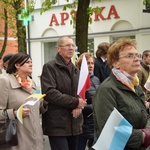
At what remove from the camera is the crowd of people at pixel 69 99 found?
10.5 ft

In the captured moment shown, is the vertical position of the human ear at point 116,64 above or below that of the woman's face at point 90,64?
above

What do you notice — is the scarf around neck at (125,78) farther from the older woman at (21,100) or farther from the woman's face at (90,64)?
the woman's face at (90,64)

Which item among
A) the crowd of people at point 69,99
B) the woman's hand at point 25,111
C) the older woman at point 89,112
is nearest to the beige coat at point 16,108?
the crowd of people at point 69,99

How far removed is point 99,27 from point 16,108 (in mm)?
14945

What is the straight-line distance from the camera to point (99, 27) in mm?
18922

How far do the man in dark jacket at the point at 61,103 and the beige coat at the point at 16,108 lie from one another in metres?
0.32

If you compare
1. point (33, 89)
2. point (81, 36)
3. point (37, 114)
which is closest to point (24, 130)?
point (37, 114)

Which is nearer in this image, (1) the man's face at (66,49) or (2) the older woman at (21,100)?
(2) the older woman at (21,100)

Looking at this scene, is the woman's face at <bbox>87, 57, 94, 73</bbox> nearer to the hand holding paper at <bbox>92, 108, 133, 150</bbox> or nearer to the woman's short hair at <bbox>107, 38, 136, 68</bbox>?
the woman's short hair at <bbox>107, 38, 136, 68</bbox>

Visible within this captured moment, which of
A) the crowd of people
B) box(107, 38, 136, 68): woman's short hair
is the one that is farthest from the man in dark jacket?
box(107, 38, 136, 68): woman's short hair

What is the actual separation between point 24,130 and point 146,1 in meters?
9.44

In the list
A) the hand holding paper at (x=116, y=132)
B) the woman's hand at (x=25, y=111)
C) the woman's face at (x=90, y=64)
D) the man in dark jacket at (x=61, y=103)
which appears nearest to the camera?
the hand holding paper at (x=116, y=132)

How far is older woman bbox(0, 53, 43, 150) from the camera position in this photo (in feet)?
14.1

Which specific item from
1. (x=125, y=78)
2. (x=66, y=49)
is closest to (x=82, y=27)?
(x=66, y=49)
